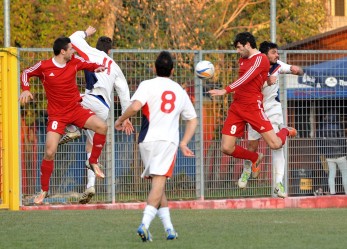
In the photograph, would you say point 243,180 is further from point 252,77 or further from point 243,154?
point 252,77

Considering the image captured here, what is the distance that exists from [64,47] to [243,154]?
346cm

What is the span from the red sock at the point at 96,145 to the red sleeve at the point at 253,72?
7.37 ft

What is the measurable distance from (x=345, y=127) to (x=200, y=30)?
9.22 meters

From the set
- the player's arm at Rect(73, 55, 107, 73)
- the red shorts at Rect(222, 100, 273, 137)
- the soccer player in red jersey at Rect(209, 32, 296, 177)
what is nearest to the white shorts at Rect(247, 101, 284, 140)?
the soccer player in red jersey at Rect(209, 32, 296, 177)

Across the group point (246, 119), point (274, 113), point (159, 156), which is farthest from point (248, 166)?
point (159, 156)

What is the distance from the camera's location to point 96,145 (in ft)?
54.6

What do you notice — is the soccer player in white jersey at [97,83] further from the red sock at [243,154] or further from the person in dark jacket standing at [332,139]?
the person in dark jacket standing at [332,139]

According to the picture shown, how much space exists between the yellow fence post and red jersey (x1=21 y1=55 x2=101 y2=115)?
3366 millimetres

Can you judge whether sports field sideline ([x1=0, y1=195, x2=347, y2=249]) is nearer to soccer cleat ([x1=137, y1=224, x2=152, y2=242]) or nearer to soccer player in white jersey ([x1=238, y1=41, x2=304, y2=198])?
soccer cleat ([x1=137, y1=224, x2=152, y2=242])

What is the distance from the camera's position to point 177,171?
2097 cm

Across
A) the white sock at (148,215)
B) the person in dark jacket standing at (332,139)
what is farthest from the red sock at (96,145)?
the person in dark jacket standing at (332,139)

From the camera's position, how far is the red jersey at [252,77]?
1634 centimetres

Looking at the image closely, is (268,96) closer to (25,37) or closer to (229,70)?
(229,70)

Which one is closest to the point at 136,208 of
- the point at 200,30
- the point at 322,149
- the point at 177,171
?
the point at 177,171
